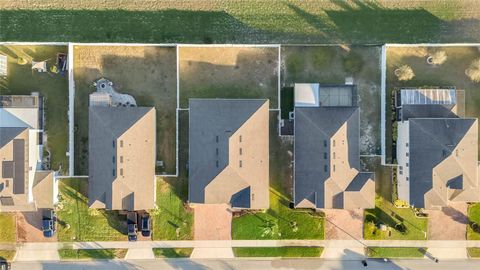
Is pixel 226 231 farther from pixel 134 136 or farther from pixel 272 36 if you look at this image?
pixel 272 36

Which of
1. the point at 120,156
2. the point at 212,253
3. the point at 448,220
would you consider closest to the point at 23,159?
the point at 120,156

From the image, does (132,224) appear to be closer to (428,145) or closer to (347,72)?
(347,72)

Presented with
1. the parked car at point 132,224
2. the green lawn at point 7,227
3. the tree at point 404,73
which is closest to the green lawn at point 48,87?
the green lawn at point 7,227

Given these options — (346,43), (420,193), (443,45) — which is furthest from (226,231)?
(443,45)

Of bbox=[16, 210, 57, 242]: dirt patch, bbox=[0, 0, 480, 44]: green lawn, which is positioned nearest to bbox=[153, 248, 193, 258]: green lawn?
bbox=[16, 210, 57, 242]: dirt patch

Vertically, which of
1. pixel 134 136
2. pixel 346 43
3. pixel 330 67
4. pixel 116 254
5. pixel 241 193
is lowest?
pixel 116 254
